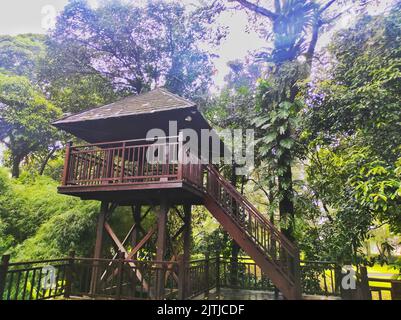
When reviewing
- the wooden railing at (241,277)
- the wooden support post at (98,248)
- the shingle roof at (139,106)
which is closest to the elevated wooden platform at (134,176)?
the wooden support post at (98,248)

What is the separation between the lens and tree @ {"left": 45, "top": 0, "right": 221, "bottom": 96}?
40.6 ft

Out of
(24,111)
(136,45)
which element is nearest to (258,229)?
(136,45)

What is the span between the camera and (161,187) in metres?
6.09

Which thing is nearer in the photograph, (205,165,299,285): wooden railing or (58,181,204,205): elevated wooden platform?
(58,181,204,205): elevated wooden platform

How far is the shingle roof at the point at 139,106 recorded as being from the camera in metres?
6.59

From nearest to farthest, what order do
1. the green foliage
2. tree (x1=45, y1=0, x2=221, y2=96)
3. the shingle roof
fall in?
the shingle roof
the green foliage
tree (x1=45, y1=0, x2=221, y2=96)

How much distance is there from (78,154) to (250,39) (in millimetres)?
8723

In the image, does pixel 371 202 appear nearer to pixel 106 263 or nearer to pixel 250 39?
pixel 106 263

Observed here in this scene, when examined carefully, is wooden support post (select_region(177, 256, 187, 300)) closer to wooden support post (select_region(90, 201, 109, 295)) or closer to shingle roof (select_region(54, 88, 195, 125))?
wooden support post (select_region(90, 201, 109, 295))

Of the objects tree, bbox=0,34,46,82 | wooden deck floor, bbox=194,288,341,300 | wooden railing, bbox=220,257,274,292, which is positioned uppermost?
tree, bbox=0,34,46,82

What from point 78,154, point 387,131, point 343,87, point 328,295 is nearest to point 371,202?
point 387,131

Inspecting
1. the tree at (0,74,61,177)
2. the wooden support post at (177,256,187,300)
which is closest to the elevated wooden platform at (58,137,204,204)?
the wooden support post at (177,256,187,300)

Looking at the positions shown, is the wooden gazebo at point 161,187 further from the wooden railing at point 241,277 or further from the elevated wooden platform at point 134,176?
the wooden railing at point 241,277

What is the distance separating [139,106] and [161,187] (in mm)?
2374
